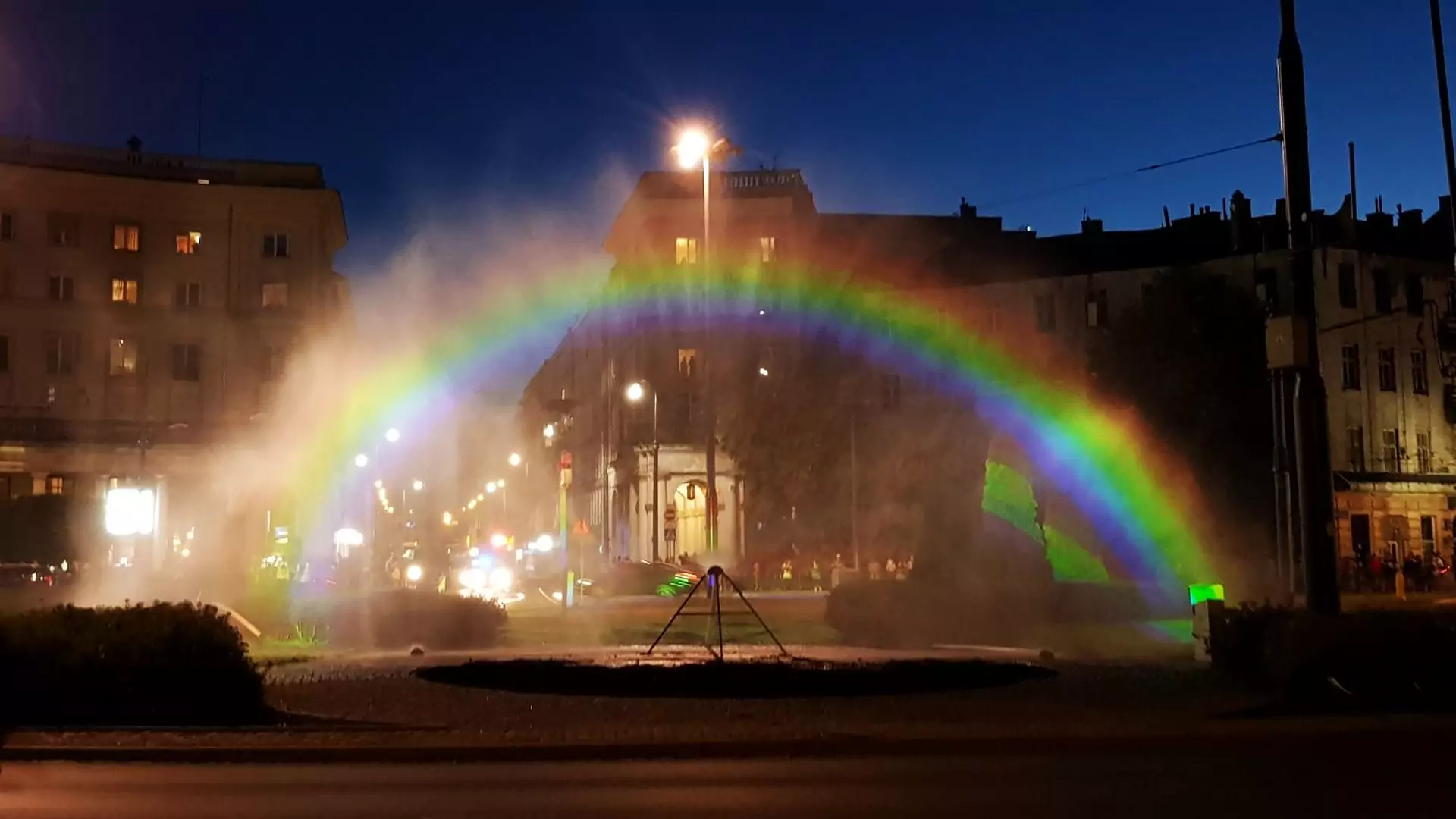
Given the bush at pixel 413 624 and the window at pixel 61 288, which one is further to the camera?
the window at pixel 61 288

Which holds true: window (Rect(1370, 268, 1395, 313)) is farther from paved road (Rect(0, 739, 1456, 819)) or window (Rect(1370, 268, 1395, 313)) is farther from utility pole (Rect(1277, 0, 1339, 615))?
paved road (Rect(0, 739, 1456, 819))

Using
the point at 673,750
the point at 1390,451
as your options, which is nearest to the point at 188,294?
the point at 1390,451

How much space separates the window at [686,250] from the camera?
7731cm

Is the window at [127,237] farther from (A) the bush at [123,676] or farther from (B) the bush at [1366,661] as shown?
(B) the bush at [1366,661]

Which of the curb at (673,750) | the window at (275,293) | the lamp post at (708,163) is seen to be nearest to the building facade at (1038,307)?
the lamp post at (708,163)

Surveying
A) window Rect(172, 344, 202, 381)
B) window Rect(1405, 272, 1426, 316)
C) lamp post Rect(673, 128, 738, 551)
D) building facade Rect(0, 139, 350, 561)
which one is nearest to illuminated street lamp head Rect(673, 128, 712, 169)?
lamp post Rect(673, 128, 738, 551)

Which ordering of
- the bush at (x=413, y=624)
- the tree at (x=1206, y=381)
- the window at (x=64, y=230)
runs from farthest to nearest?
the window at (x=64, y=230), the tree at (x=1206, y=381), the bush at (x=413, y=624)

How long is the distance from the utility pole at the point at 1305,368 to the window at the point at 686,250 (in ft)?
200

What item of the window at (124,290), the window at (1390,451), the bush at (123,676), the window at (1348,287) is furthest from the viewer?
the window at (124,290)

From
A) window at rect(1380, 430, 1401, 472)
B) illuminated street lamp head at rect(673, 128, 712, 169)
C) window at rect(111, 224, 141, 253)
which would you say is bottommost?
window at rect(1380, 430, 1401, 472)

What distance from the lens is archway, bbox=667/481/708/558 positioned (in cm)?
7538

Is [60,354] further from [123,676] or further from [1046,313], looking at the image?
[123,676]

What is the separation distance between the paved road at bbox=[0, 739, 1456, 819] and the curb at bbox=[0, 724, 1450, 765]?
0.12 meters

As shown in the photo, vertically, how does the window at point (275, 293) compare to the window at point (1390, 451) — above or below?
above
